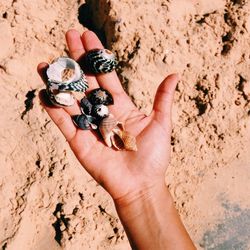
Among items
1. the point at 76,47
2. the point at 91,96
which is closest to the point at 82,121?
the point at 91,96

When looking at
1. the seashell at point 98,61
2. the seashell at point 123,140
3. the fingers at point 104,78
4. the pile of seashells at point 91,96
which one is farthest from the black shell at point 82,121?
the seashell at point 98,61

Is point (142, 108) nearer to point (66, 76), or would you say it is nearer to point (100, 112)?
point (100, 112)

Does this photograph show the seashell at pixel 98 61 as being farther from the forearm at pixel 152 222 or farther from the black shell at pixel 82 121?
the forearm at pixel 152 222

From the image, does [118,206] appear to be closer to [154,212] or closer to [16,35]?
[154,212]

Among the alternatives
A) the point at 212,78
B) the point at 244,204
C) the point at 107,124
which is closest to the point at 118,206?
the point at 107,124

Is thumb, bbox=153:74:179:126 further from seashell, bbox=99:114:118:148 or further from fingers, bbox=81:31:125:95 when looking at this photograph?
fingers, bbox=81:31:125:95

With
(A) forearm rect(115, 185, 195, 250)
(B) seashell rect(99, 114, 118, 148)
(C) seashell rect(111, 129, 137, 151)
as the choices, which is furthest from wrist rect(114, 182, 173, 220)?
(B) seashell rect(99, 114, 118, 148)
